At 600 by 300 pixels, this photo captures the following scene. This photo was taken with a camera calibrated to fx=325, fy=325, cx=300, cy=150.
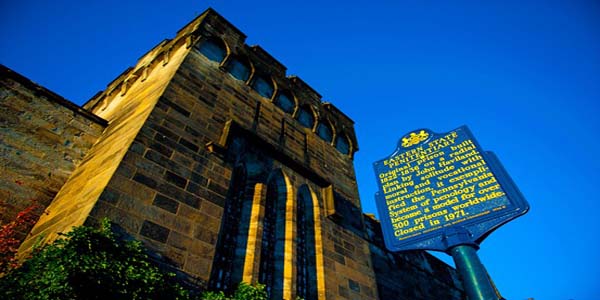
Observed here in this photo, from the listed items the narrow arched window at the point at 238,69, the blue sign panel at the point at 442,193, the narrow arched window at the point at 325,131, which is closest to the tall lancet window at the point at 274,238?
the blue sign panel at the point at 442,193

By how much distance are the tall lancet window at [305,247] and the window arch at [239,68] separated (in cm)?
355

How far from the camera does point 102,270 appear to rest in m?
3.26

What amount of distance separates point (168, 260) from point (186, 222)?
2.28 ft

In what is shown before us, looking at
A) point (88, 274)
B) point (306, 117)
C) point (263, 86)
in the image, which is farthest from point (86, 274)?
point (306, 117)

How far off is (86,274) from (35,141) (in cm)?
425

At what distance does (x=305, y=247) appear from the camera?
289 inches

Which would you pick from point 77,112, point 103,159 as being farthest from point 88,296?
point 77,112

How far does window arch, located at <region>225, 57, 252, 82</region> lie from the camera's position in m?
8.86

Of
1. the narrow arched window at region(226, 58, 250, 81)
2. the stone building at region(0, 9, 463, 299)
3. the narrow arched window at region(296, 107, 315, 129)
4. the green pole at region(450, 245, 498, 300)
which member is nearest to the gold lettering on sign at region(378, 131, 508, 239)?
the green pole at region(450, 245, 498, 300)

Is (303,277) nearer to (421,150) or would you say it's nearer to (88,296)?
(421,150)

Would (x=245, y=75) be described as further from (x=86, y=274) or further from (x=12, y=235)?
(x=86, y=274)

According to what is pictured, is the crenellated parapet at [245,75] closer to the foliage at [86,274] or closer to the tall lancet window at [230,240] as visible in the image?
the tall lancet window at [230,240]

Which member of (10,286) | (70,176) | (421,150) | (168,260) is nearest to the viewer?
(10,286)

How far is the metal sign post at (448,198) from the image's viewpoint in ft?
18.5
